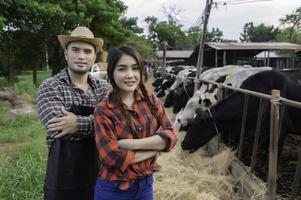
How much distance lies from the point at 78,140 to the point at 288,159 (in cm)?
477

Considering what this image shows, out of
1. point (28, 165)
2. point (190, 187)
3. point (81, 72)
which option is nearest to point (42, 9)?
point (28, 165)

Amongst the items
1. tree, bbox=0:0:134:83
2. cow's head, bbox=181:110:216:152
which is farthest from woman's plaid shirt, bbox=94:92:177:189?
tree, bbox=0:0:134:83

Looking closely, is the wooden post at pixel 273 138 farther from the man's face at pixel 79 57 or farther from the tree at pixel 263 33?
the tree at pixel 263 33

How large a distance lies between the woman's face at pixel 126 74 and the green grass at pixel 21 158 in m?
2.57

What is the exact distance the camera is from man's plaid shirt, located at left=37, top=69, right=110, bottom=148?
257 cm

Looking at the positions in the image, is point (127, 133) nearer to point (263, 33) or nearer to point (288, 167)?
point (288, 167)

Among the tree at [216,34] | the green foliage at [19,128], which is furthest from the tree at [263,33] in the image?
the green foliage at [19,128]

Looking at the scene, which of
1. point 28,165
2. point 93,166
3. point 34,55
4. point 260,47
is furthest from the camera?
point 260,47

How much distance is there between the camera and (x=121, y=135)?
2.43 m

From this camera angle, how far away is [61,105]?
2625 mm

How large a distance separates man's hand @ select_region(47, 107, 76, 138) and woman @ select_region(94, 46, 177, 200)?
0.19 m

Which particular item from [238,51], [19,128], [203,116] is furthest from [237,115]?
[238,51]

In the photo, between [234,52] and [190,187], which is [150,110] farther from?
[234,52]

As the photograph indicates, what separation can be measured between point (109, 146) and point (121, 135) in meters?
0.11
